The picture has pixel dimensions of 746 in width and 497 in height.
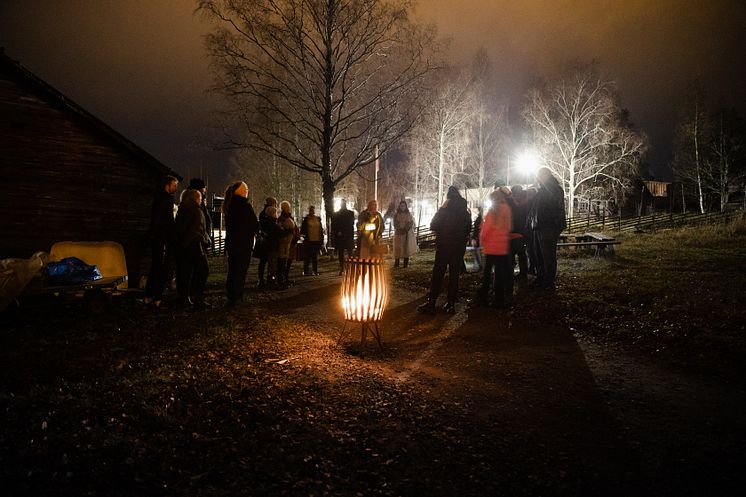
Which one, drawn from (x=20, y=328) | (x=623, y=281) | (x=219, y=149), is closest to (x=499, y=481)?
(x=20, y=328)

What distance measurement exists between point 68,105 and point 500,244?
10767 millimetres

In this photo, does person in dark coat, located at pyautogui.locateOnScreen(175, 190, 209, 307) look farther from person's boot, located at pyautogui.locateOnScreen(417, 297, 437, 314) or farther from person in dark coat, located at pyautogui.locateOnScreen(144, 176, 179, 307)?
person's boot, located at pyautogui.locateOnScreen(417, 297, 437, 314)

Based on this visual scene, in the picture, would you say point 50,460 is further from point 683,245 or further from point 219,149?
point 683,245

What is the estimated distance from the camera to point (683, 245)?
15.7 m

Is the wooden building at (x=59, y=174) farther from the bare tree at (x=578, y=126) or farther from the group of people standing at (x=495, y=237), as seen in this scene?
the bare tree at (x=578, y=126)

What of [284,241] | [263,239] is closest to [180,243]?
[263,239]

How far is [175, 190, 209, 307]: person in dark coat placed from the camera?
7.15 meters

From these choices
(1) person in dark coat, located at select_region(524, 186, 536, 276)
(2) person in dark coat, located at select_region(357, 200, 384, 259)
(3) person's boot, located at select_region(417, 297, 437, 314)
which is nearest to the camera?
(3) person's boot, located at select_region(417, 297, 437, 314)

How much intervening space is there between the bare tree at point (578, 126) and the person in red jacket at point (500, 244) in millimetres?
25618

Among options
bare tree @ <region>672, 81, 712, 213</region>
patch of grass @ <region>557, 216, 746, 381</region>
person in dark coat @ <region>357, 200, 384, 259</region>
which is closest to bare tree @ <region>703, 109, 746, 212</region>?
bare tree @ <region>672, 81, 712, 213</region>

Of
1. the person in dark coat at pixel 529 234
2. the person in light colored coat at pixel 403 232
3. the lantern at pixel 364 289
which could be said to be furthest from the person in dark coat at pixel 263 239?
the person in dark coat at pixel 529 234

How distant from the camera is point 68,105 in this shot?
10.0m

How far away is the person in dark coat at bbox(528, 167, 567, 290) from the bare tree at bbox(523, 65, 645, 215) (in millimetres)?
24066

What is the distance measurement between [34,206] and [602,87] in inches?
1278
